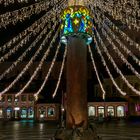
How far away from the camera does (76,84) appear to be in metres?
17.0

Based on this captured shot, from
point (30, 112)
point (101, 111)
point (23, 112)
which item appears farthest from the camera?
point (23, 112)

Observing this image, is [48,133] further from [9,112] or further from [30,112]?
[9,112]

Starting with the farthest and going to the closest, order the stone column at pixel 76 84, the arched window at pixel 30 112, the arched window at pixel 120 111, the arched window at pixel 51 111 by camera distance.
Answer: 1. the arched window at pixel 30 112
2. the arched window at pixel 51 111
3. the arched window at pixel 120 111
4. the stone column at pixel 76 84

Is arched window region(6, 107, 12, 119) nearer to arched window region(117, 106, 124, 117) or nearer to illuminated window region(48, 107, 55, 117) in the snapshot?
illuminated window region(48, 107, 55, 117)

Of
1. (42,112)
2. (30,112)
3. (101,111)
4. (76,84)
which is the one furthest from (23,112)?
(76,84)

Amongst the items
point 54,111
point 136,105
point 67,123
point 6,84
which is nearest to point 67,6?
point 67,123

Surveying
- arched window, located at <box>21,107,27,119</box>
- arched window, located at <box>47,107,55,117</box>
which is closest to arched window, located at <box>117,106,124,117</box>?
arched window, located at <box>47,107,55,117</box>

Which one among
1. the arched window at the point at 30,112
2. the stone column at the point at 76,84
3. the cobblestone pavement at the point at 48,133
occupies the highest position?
the stone column at the point at 76,84

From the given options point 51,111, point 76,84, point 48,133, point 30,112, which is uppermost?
point 76,84

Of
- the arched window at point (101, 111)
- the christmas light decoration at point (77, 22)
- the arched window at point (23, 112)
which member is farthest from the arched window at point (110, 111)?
the christmas light decoration at point (77, 22)

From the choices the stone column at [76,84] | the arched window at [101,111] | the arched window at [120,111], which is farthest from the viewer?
the arched window at [101,111]

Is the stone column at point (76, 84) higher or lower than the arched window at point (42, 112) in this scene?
higher

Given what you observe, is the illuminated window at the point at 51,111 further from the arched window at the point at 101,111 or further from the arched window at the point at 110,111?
the arched window at the point at 110,111

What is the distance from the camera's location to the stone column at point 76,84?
16.8 m
